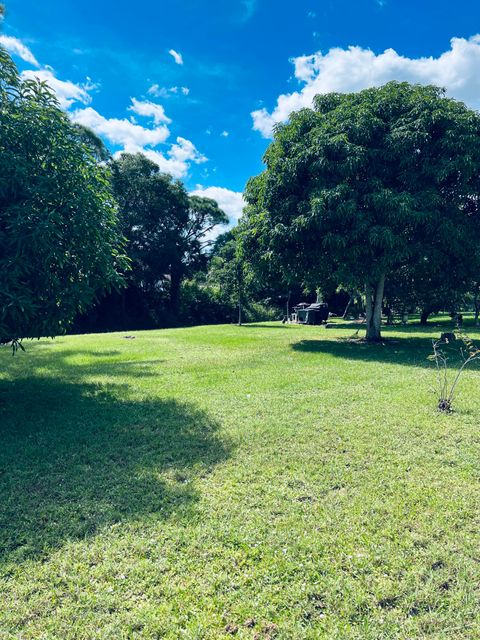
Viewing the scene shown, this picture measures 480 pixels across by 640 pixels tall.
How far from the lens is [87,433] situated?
4562mm

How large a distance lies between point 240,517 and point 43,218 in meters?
4.22

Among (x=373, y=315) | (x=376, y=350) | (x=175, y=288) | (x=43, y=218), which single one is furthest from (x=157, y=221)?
(x=43, y=218)

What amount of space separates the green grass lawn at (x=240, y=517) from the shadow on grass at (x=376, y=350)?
3.49 metres

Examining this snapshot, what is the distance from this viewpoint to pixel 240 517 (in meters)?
2.78

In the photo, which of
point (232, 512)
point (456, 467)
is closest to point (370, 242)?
point (456, 467)

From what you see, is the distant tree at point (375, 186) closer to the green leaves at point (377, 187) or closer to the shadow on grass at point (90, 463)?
the green leaves at point (377, 187)

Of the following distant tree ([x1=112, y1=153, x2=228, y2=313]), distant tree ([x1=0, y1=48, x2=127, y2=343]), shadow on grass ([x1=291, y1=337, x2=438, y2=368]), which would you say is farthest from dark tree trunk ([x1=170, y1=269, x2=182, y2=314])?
distant tree ([x1=0, y1=48, x2=127, y2=343])

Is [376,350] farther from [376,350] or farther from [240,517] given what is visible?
[240,517]

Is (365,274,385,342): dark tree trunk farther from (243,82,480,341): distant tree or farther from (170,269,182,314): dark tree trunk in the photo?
(170,269,182,314): dark tree trunk

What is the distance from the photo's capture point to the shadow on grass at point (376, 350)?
9508 mm

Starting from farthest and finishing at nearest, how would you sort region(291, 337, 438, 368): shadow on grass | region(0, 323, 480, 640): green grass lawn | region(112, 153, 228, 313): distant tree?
region(112, 153, 228, 313): distant tree
region(291, 337, 438, 368): shadow on grass
region(0, 323, 480, 640): green grass lawn

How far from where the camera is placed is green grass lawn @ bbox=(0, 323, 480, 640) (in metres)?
1.95

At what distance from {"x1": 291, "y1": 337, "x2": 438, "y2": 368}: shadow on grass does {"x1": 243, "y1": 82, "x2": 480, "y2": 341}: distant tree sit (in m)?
2.21

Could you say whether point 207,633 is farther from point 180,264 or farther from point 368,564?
point 180,264
